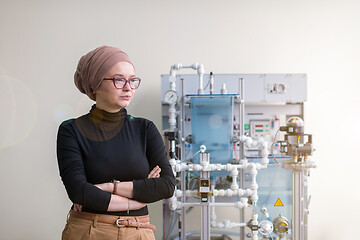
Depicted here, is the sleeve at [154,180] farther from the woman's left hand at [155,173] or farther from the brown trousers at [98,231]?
the brown trousers at [98,231]

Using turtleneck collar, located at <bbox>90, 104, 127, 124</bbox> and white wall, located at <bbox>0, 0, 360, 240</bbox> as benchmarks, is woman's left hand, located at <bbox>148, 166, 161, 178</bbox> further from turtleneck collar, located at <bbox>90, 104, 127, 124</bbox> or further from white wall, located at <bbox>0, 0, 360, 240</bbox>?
white wall, located at <bbox>0, 0, 360, 240</bbox>

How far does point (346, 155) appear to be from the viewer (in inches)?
154

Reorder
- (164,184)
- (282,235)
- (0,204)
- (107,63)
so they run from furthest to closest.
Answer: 1. (0,204)
2. (282,235)
3. (164,184)
4. (107,63)

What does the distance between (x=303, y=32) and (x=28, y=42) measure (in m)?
3.07

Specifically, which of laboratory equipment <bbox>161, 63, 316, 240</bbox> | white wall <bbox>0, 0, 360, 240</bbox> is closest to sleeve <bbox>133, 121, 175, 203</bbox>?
laboratory equipment <bbox>161, 63, 316, 240</bbox>

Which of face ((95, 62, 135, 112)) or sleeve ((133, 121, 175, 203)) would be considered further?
sleeve ((133, 121, 175, 203))

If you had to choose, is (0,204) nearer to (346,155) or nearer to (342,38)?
(346,155)

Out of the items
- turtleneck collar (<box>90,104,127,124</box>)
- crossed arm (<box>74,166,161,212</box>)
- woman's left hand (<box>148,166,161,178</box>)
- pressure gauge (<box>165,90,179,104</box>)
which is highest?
pressure gauge (<box>165,90,179,104</box>)

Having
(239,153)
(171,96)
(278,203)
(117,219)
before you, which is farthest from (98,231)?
(278,203)

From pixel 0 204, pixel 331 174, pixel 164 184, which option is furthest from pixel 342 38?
pixel 0 204

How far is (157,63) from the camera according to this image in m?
3.89

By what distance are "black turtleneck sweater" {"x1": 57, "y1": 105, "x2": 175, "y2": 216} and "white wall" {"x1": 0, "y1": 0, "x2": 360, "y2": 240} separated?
2570 millimetres

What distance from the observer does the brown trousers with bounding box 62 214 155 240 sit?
117cm

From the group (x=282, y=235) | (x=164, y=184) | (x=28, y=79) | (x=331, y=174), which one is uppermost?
(x=28, y=79)
